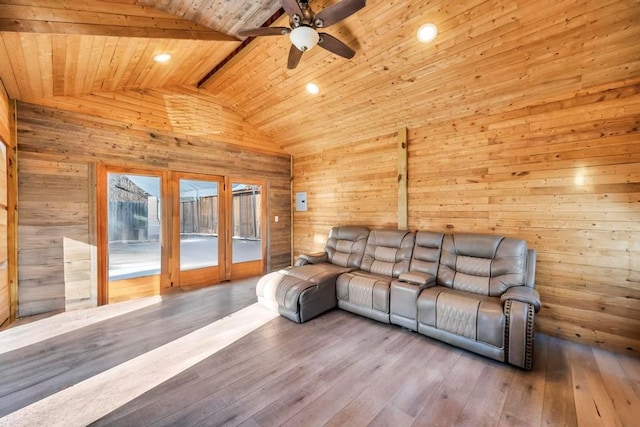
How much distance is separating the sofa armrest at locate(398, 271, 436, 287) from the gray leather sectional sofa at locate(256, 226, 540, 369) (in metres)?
0.01

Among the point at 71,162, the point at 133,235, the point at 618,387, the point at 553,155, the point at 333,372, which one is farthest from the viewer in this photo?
the point at 133,235

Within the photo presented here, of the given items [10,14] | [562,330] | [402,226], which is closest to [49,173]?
[10,14]

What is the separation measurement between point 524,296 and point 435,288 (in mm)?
848

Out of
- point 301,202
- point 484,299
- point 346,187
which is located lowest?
point 484,299

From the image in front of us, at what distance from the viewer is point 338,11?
221 cm

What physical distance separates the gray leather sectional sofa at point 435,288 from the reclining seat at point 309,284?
0.04 ft

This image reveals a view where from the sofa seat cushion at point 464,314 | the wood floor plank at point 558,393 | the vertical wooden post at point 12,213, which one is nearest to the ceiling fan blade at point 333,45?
the sofa seat cushion at point 464,314

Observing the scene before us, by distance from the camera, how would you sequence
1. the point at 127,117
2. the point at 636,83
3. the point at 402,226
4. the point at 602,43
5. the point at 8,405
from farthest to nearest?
the point at 402,226 < the point at 127,117 < the point at 636,83 < the point at 602,43 < the point at 8,405

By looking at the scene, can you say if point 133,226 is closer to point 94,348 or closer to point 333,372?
point 94,348

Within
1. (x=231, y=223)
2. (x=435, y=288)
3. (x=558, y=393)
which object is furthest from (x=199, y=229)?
(x=558, y=393)

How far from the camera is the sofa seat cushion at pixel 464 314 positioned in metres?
2.44

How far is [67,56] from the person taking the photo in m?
2.74

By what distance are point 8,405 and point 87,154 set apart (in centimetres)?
305

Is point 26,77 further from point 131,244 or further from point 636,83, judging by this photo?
point 636,83
